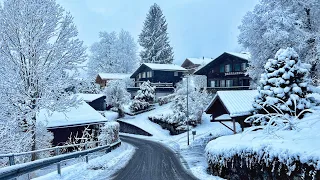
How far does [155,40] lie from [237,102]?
5865 cm

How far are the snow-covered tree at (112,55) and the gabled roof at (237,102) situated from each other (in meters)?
58.0

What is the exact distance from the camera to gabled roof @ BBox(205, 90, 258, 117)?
1829 centimetres

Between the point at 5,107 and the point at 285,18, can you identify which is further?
the point at 285,18

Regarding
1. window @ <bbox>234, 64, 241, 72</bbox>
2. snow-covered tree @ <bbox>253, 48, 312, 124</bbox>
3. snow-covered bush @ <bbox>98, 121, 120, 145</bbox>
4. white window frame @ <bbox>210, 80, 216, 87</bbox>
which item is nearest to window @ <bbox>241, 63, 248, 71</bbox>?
window @ <bbox>234, 64, 241, 72</bbox>

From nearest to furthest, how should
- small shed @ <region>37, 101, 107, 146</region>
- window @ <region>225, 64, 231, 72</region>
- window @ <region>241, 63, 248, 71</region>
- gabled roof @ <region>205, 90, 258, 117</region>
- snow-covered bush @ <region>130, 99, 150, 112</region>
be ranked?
gabled roof @ <region>205, 90, 258, 117</region>, small shed @ <region>37, 101, 107, 146</region>, window @ <region>241, 63, 248, 71</region>, window @ <region>225, 64, 231, 72</region>, snow-covered bush @ <region>130, 99, 150, 112</region>

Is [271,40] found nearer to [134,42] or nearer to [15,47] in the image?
[15,47]

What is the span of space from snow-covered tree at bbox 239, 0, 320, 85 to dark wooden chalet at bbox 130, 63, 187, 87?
1352 inches

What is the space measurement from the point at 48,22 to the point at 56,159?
9.42 m

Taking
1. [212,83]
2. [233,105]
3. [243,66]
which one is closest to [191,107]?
[212,83]

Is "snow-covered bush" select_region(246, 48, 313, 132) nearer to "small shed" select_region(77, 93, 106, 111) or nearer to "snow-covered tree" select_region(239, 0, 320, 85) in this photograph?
"snow-covered tree" select_region(239, 0, 320, 85)

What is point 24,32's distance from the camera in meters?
13.8

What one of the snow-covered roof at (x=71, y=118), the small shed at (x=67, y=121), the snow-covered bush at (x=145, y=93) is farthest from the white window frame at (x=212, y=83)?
the snow-covered roof at (x=71, y=118)

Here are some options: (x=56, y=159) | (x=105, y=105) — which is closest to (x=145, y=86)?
(x=105, y=105)

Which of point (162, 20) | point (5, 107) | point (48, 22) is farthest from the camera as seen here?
point (162, 20)
